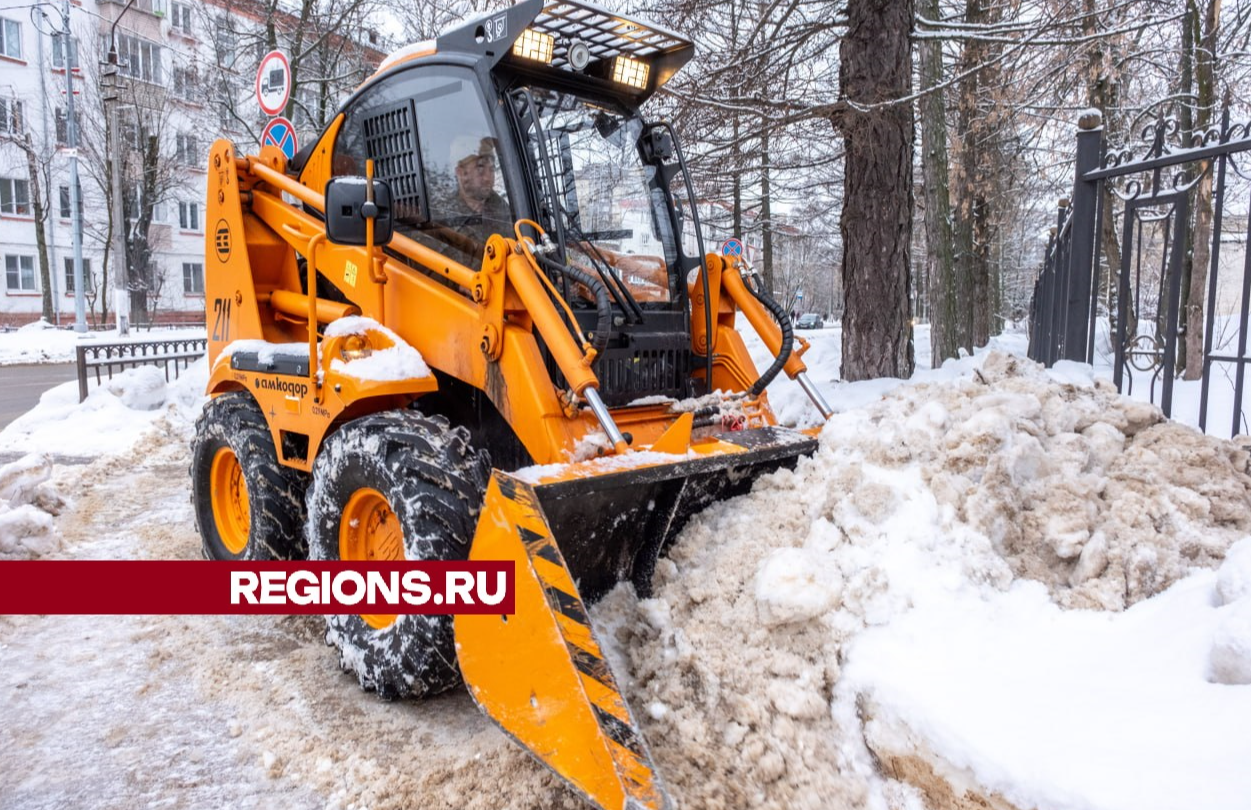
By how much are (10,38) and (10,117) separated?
3.25 meters

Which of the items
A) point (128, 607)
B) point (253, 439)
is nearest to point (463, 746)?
point (128, 607)

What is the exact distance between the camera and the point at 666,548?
348 centimetres

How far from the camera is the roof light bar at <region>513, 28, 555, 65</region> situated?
3852mm

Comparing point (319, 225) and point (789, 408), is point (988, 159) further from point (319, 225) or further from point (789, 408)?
point (319, 225)

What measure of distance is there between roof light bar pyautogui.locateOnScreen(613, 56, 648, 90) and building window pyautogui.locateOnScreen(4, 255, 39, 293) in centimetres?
3558

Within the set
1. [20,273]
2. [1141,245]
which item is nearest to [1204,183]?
[1141,245]

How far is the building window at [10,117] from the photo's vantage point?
30.8 metres

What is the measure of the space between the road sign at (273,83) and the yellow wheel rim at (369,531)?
5668 mm

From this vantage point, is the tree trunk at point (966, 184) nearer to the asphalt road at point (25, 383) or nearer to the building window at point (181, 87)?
the asphalt road at point (25, 383)

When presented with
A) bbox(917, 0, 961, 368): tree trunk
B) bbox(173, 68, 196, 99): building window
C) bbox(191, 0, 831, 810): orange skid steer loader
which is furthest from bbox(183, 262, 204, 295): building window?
bbox(191, 0, 831, 810): orange skid steer loader

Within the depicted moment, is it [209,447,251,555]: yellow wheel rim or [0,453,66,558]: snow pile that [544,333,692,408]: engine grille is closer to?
[209,447,251,555]: yellow wheel rim

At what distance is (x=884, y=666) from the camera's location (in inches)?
102

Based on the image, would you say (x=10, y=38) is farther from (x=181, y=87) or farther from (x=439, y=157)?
(x=439, y=157)

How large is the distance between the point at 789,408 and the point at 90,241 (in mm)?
35603
